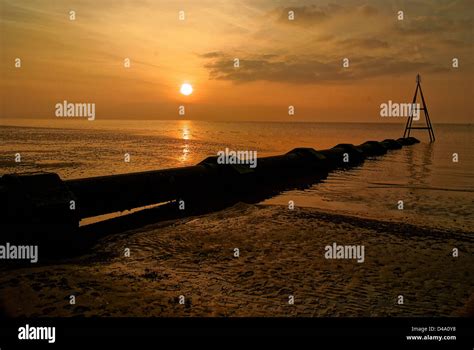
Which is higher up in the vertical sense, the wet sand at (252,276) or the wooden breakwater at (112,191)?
the wooden breakwater at (112,191)

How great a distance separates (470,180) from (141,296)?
15.6 m

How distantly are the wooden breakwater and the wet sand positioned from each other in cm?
95

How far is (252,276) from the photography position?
4.86 metres

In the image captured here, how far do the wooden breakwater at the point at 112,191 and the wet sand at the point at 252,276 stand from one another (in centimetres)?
95

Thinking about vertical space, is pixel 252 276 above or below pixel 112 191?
below

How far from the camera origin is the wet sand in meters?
3.95

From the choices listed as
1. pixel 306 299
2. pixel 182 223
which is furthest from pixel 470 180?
pixel 306 299

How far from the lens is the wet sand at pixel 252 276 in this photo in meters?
3.95

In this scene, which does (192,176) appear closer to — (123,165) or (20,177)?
(20,177)

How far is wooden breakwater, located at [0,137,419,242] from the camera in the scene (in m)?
5.84

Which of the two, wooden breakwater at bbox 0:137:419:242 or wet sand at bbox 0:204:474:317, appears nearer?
wet sand at bbox 0:204:474:317

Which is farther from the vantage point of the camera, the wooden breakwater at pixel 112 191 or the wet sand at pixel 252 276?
the wooden breakwater at pixel 112 191

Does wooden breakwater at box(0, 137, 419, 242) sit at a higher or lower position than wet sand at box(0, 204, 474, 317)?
higher

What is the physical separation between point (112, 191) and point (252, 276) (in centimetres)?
427
